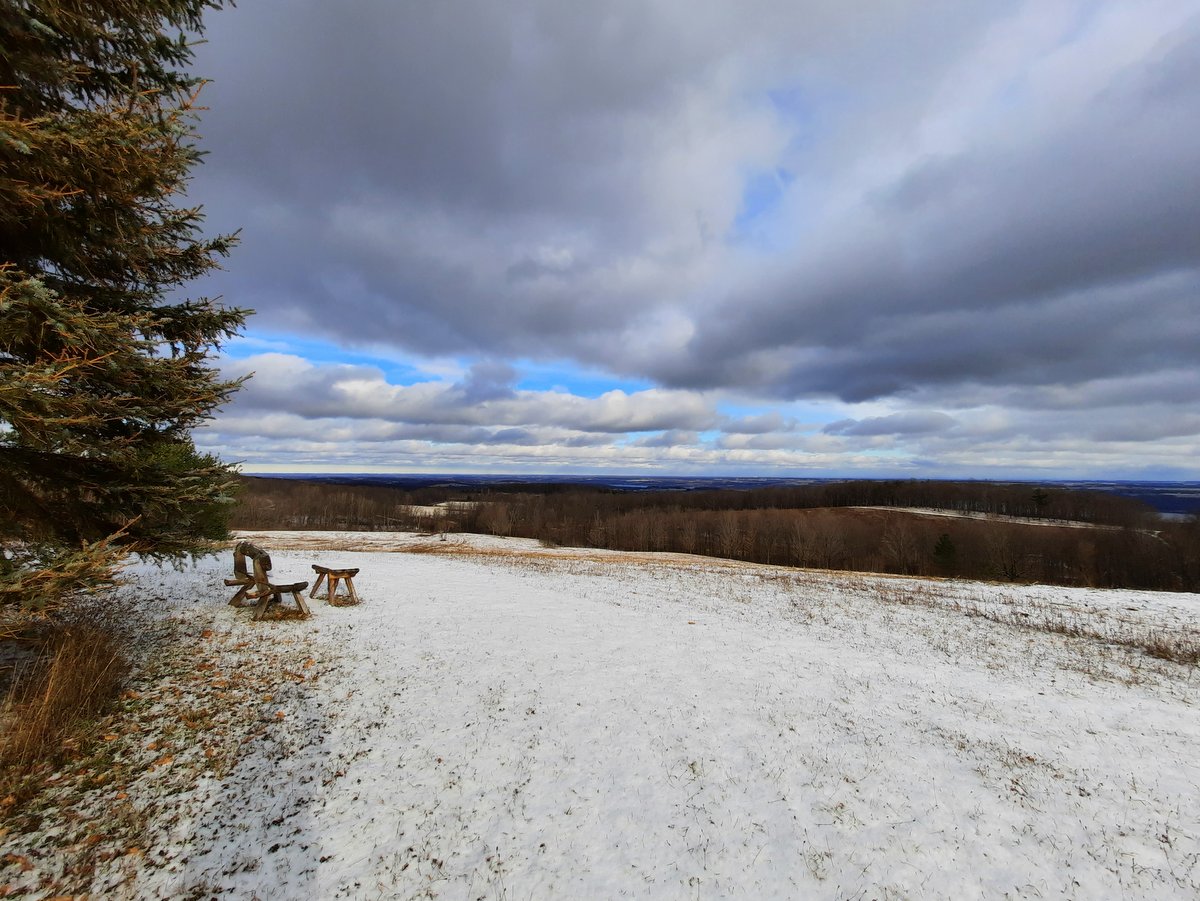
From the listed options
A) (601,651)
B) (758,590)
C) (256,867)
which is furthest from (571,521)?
(256,867)

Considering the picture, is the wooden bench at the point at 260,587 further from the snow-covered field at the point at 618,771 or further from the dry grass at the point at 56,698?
the dry grass at the point at 56,698

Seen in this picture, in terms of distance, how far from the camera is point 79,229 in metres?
5.53

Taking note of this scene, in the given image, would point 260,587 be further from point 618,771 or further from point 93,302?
point 618,771

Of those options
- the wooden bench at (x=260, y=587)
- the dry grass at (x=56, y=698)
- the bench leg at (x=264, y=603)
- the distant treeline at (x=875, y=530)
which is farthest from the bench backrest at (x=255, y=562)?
the distant treeline at (x=875, y=530)

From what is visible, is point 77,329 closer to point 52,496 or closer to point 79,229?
point 79,229

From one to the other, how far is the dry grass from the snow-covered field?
44 cm

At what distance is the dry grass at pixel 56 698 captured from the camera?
16.4 ft

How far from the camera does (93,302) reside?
614 centimetres

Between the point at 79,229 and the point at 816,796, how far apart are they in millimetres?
10665

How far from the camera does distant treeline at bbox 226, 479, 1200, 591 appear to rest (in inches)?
2314

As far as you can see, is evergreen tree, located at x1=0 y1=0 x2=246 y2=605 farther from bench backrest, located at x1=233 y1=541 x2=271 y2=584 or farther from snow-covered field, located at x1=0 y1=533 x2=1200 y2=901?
bench backrest, located at x1=233 y1=541 x2=271 y2=584

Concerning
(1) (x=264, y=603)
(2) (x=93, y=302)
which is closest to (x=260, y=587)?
(1) (x=264, y=603)

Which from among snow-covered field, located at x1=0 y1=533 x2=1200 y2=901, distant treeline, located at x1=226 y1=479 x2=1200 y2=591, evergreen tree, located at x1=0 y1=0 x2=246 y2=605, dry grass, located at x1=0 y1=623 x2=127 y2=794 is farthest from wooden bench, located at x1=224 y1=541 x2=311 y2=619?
distant treeline, located at x1=226 y1=479 x2=1200 y2=591

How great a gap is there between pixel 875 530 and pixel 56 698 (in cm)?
8234
